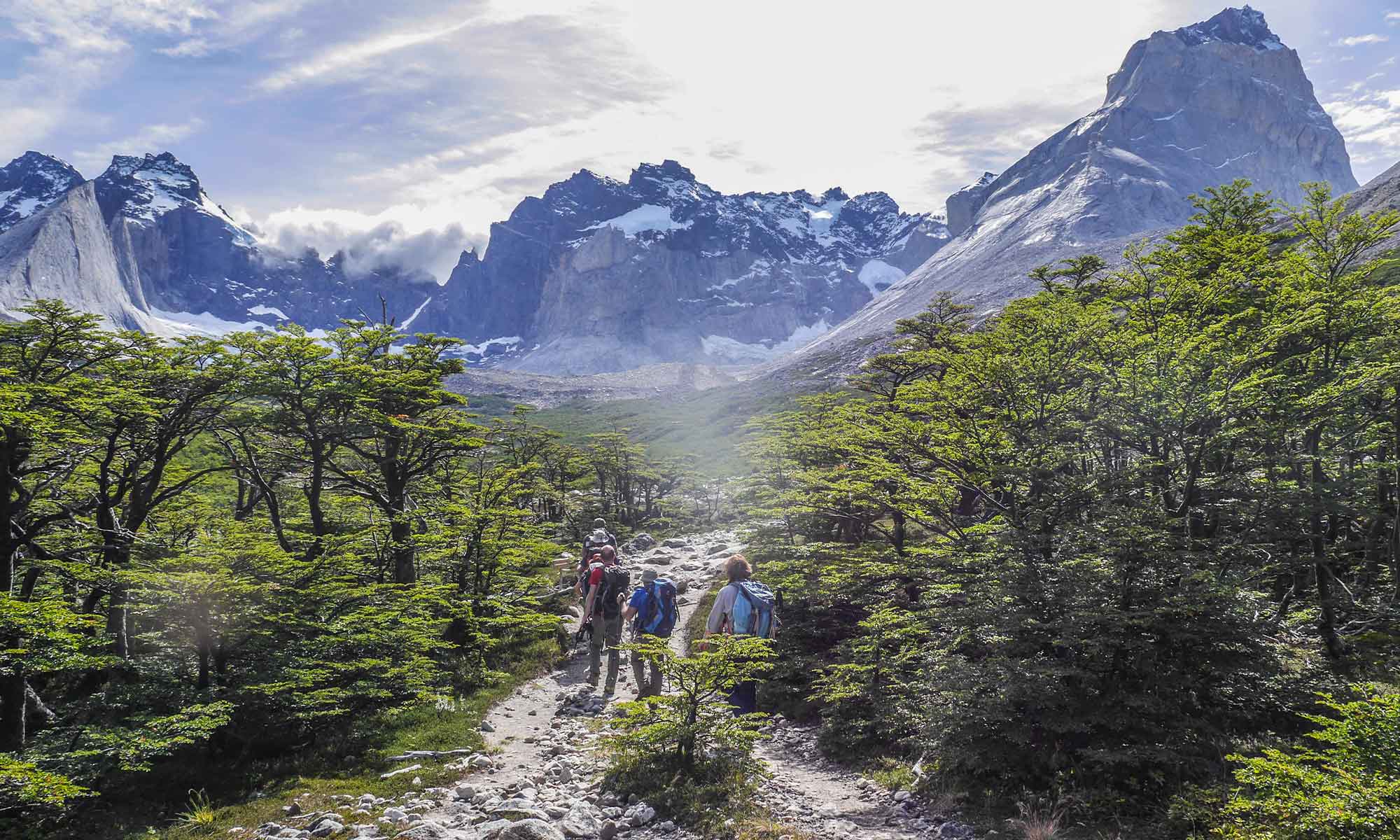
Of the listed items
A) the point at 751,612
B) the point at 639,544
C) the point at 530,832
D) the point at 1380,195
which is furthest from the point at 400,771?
the point at 1380,195

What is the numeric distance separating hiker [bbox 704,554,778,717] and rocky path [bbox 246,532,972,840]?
0.96 m

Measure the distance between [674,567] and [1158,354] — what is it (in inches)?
784

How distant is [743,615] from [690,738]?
5.90ft

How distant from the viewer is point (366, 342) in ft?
47.8

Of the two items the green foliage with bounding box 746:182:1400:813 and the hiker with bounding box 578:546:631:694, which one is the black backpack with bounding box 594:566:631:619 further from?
the green foliage with bounding box 746:182:1400:813

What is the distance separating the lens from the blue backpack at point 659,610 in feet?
36.8

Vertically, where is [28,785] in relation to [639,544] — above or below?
above

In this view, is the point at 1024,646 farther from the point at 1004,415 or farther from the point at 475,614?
the point at 475,614

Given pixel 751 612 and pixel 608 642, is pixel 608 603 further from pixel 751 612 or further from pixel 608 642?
pixel 751 612

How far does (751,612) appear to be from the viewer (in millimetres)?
9375

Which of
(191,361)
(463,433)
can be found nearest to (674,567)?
(463,433)

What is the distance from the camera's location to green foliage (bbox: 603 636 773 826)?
7867mm

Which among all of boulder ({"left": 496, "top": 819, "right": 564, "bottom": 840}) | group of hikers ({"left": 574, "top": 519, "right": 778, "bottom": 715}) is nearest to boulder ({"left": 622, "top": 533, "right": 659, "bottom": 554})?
group of hikers ({"left": 574, "top": 519, "right": 778, "bottom": 715})

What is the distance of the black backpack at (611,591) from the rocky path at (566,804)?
1792mm
